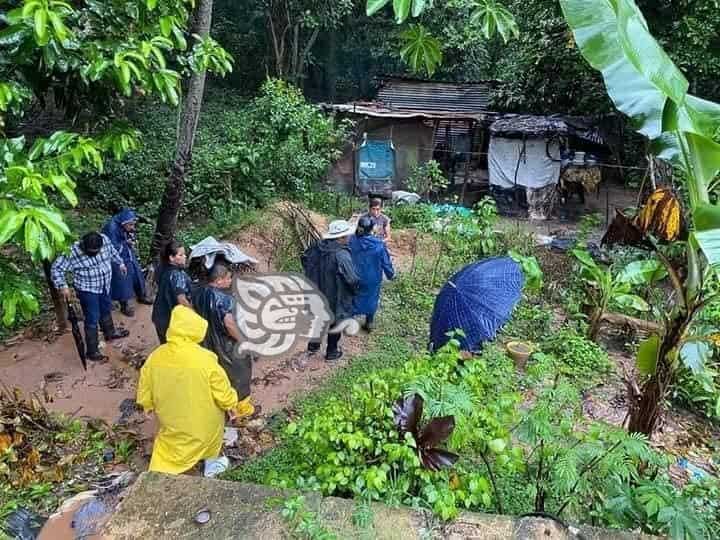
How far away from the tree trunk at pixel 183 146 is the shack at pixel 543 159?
8210 mm

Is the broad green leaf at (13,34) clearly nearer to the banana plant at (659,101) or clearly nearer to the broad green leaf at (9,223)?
the broad green leaf at (9,223)

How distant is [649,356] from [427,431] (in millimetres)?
1801

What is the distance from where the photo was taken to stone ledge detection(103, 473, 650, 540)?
198cm

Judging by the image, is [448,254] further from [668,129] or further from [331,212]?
[668,129]

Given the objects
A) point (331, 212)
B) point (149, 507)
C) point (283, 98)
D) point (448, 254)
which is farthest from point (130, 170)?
point (149, 507)

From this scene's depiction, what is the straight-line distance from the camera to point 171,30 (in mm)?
3133

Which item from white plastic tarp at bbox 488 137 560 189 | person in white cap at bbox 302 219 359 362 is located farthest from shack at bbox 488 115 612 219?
person in white cap at bbox 302 219 359 362

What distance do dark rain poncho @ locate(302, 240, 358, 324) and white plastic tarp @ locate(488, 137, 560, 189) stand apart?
8825mm

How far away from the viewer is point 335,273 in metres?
5.46

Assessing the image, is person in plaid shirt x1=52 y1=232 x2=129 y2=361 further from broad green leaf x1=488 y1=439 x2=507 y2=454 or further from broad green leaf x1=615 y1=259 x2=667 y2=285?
broad green leaf x1=615 y1=259 x2=667 y2=285

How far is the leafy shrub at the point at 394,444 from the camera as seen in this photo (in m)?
2.22

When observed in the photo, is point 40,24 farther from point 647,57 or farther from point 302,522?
point 647,57

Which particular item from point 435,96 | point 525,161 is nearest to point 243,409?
point 525,161

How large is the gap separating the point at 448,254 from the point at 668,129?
6.15 metres
